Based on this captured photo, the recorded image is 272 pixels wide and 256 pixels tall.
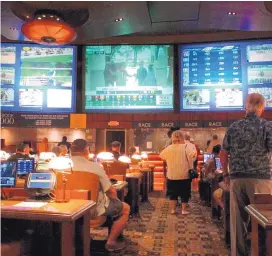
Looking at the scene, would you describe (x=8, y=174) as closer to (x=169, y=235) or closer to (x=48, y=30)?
(x=48, y=30)

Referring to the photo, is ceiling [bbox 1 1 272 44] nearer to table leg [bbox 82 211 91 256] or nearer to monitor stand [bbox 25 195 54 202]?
monitor stand [bbox 25 195 54 202]

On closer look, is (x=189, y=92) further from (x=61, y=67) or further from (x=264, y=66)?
(x=61, y=67)

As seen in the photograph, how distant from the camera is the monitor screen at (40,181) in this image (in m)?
3.32

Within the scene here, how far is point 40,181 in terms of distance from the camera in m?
3.34

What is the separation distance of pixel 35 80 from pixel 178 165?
2.96 m

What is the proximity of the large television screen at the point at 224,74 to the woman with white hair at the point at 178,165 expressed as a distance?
2.18 ft

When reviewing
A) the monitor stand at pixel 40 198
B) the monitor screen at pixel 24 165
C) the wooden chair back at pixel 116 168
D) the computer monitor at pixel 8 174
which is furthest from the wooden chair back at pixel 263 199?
the monitor screen at pixel 24 165

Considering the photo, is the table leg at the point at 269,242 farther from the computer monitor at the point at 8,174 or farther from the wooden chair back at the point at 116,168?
the wooden chair back at the point at 116,168

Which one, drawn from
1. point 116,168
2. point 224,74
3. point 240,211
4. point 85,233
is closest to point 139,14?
point 224,74

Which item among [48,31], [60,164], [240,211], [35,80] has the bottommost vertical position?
[240,211]

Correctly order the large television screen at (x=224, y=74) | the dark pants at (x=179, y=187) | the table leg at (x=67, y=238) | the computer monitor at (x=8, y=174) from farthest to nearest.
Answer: the dark pants at (x=179, y=187) < the large television screen at (x=224, y=74) < the computer monitor at (x=8, y=174) < the table leg at (x=67, y=238)

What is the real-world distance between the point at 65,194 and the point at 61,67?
12.7ft

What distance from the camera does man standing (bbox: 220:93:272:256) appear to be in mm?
3134

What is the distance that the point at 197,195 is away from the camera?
935cm
